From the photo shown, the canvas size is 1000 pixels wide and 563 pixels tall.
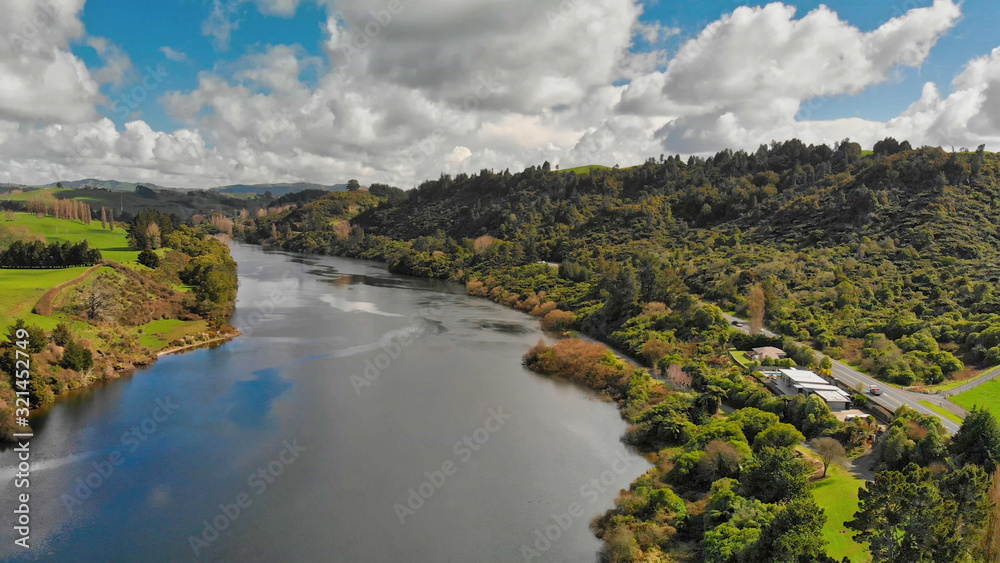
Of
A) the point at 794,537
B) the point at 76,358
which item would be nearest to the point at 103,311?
the point at 76,358

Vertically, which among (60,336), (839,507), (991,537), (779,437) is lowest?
(839,507)

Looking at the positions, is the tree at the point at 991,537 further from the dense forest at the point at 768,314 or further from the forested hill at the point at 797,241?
the forested hill at the point at 797,241

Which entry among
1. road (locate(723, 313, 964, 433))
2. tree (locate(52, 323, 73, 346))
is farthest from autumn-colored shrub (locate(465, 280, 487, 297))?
tree (locate(52, 323, 73, 346))

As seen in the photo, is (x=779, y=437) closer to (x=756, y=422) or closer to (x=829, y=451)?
(x=829, y=451)

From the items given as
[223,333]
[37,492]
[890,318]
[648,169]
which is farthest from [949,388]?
[648,169]

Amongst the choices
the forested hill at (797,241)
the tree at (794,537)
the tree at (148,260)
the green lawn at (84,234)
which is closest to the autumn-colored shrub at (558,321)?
the forested hill at (797,241)

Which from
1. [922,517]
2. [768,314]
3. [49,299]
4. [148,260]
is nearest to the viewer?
[922,517]

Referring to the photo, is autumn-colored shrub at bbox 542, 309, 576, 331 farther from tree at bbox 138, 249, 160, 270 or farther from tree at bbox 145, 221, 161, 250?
tree at bbox 145, 221, 161, 250
